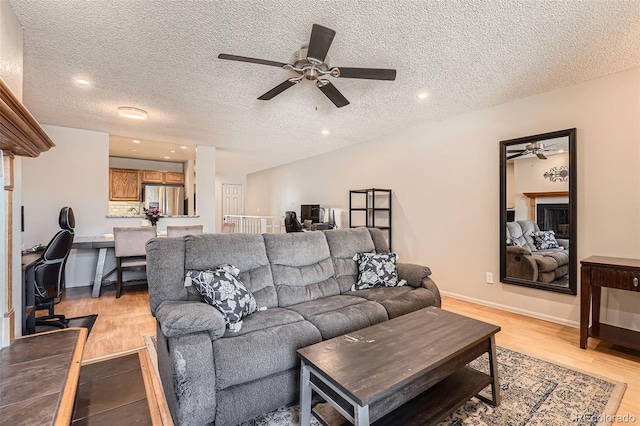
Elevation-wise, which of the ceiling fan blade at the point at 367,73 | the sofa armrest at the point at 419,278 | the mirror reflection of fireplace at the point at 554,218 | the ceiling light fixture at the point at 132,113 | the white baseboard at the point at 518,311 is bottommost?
the white baseboard at the point at 518,311

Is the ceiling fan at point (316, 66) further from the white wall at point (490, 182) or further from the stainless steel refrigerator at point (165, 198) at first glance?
the stainless steel refrigerator at point (165, 198)

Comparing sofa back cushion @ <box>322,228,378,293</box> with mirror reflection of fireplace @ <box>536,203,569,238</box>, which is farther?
mirror reflection of fireplace @ <box>536,203,569,238</box>

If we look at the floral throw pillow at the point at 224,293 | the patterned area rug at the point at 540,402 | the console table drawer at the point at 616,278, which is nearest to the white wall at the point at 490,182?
the console table drawer at the point at 616,278

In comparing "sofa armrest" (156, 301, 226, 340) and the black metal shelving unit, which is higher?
the black metal shelving unit

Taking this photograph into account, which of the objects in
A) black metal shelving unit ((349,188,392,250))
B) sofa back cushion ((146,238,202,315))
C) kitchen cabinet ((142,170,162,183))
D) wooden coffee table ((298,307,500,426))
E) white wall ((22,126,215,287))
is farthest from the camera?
kitchen cabinet ((142,170,162,183))

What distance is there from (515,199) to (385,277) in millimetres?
1948

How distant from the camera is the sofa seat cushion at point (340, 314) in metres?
1.99

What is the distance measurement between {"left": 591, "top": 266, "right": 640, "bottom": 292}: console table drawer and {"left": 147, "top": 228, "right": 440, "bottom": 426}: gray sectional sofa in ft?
4.26

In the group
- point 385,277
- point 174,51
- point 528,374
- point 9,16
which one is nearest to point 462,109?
point 385,277

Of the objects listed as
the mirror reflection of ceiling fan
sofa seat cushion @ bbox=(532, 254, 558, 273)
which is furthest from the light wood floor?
the mirror reflection of ceiling fan

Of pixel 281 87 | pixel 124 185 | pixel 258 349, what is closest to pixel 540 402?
pixel 258 349

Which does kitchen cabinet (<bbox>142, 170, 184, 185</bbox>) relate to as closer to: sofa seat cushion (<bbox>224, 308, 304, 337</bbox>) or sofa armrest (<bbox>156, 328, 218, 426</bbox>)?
sofa seat cushion (<bbox>224, 308, 304, 337</bbox>)

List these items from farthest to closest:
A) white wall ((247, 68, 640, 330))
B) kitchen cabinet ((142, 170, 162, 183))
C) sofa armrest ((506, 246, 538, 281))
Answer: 1. kitchen cabinet ((142, 170, 162, 183))
2. sofa armrest ((506, 246, 538, 281))
3. white wall ((247, 68, 640, 330))

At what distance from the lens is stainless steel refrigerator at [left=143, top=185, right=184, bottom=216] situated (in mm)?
7082
